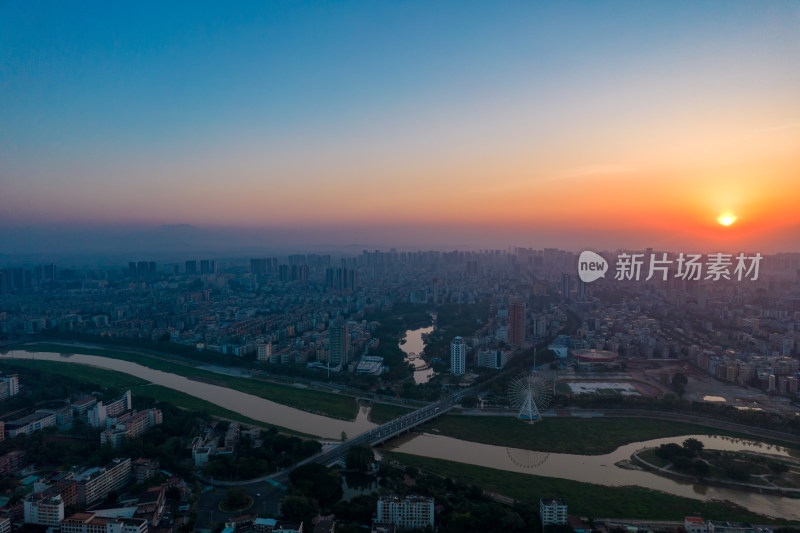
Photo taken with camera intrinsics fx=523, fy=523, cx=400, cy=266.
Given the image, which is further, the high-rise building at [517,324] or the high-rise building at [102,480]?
the high-rise building at [517,324]

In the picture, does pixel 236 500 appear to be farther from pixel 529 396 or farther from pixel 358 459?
pixel 529 396

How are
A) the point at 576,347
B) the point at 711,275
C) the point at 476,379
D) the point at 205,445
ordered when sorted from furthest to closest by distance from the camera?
the point at 576,347 → the point at 476,379 → the point at 711,275 → the point at 205,445

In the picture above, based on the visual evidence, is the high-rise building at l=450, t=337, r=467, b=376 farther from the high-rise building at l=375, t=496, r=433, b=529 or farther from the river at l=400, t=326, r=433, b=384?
the high-rise building at l=375, t=496, r=433, b=529

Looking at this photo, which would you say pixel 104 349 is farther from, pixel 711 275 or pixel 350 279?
pixel 711 275

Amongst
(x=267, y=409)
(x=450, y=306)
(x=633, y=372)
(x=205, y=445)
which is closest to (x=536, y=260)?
(x=450, y=306)

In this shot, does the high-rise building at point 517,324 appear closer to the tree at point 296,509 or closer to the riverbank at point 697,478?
the riverbank at point 697,478

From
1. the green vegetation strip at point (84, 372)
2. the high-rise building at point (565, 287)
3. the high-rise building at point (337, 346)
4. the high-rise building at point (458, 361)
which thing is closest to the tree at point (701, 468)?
the high-rise building at point (458, 361)

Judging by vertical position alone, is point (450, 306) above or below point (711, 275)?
below
